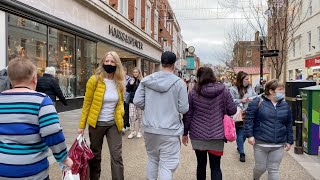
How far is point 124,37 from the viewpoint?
68.0 ft

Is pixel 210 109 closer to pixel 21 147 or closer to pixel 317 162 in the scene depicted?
pixel 21 147

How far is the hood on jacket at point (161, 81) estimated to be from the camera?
3.67 m

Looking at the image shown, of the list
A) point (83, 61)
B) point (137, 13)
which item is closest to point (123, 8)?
point (137, 13)

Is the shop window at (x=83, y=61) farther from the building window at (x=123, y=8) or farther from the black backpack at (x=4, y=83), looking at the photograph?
the black backpack at (x=4, y=83)

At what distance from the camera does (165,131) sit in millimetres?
3678

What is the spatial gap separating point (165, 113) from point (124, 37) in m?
17.5

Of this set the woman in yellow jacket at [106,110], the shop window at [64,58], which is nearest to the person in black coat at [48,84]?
the woman in yellow jacket at [106,110]

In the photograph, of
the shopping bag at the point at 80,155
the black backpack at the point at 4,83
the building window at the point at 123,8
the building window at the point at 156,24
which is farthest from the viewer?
the building window at the point at 156,24

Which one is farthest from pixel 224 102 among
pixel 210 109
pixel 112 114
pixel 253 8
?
pixel 253 8

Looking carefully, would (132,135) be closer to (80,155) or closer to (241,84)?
(241,84)

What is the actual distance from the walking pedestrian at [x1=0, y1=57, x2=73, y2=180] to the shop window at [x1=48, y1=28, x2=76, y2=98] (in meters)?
10.5

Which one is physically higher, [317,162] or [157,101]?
[157,101]

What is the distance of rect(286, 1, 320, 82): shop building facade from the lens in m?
24.9

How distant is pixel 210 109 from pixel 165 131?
0.66 metres
